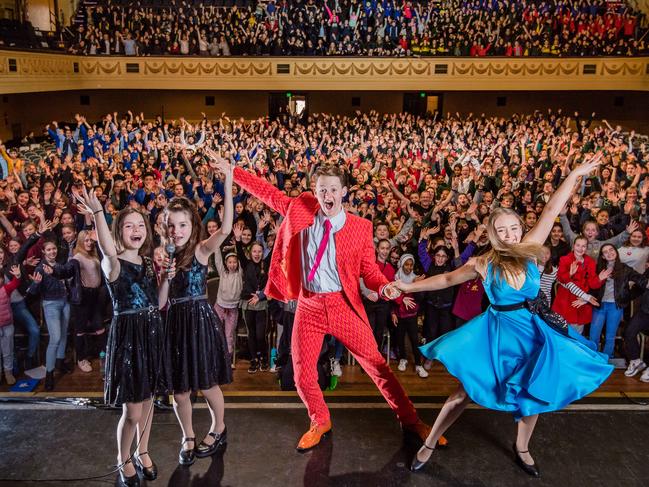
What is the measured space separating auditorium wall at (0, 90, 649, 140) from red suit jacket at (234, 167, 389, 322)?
72.7 ft

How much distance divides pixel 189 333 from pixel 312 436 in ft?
3.81

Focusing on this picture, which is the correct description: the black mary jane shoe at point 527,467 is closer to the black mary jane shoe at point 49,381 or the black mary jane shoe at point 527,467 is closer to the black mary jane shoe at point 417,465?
the black mary jane shoe at point 417,465

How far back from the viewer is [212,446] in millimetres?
4012

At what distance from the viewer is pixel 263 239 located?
7168 millimetres

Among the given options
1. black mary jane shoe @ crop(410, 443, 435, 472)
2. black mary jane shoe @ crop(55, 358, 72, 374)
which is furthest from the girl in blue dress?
black mary jane shoe @ crop(55, 358, 72, 374)

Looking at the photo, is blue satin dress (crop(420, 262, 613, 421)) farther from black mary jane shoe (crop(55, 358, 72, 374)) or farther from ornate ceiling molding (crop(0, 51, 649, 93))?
ornate ceiling molding (crop(0, 51, 649, 93))

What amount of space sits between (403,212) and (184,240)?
5.21m

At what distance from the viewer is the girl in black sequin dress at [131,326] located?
350 centimetres

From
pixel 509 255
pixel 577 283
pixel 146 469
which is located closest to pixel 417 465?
pixel 509 255

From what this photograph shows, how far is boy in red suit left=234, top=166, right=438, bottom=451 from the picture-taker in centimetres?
399

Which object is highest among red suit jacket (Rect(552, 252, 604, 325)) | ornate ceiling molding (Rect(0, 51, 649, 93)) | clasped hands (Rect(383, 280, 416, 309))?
ornate ceiling molding (Rect(0, 51, 649, 93))

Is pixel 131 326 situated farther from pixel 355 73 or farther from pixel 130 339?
pixel 355 73

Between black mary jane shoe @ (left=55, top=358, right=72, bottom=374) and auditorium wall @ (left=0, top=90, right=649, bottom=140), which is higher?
auditorium wall @ (left=0, top=90, right=649, bottom=140)

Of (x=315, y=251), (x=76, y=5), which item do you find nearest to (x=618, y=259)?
(x=315, y=251)
